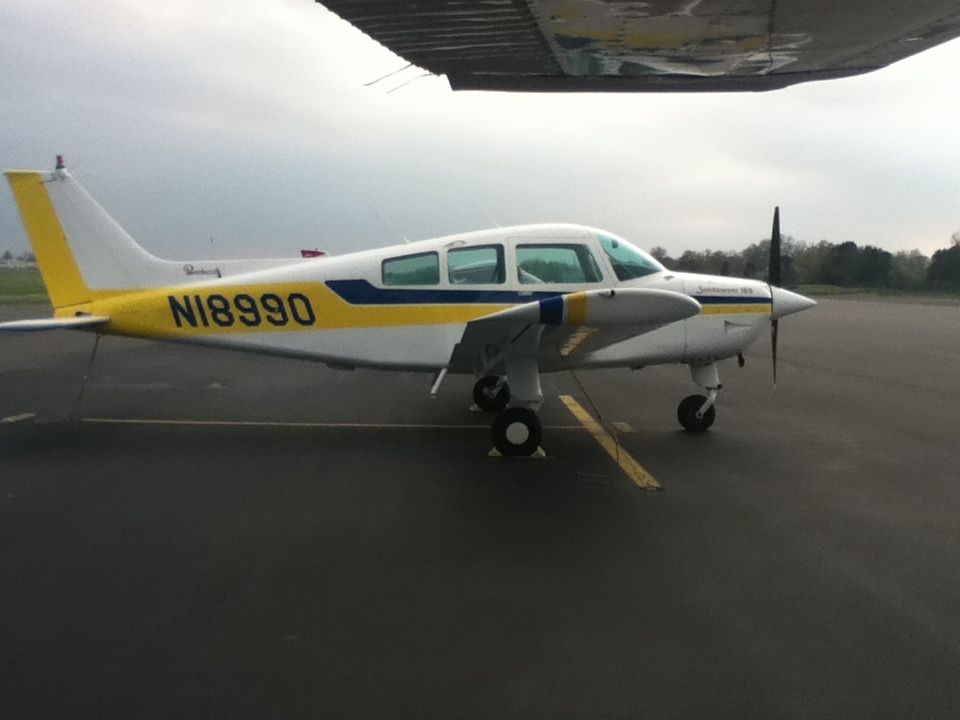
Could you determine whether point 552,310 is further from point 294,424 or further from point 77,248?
point 77,248

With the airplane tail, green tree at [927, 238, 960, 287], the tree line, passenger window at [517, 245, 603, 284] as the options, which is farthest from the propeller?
green tree at [927, 238, 960, 287]

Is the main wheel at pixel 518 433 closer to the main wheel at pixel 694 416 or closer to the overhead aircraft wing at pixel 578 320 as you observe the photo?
the overhead aircraft wing at pixel 578 320

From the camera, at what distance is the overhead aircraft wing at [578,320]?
5.64 metres

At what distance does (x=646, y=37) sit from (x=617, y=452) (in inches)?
164

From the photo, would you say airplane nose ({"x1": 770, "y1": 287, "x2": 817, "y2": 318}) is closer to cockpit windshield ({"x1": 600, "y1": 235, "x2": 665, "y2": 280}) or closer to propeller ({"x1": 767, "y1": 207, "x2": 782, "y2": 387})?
propeller ({"x1": 767, "y1": 207, "x2": 782, "y2": 387})

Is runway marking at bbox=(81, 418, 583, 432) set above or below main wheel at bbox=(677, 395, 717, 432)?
above

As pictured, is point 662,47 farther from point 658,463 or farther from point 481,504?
point 658,463

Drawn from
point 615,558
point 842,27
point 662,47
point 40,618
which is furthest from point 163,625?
point 842,27

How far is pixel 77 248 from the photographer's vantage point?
8.02 metres

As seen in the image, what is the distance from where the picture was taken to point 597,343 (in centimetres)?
697

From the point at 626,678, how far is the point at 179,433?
248 inches

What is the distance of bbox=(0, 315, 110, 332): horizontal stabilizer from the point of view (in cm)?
757

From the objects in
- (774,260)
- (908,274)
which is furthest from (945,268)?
(774,260)

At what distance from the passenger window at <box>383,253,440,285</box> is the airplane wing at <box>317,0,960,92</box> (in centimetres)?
280
